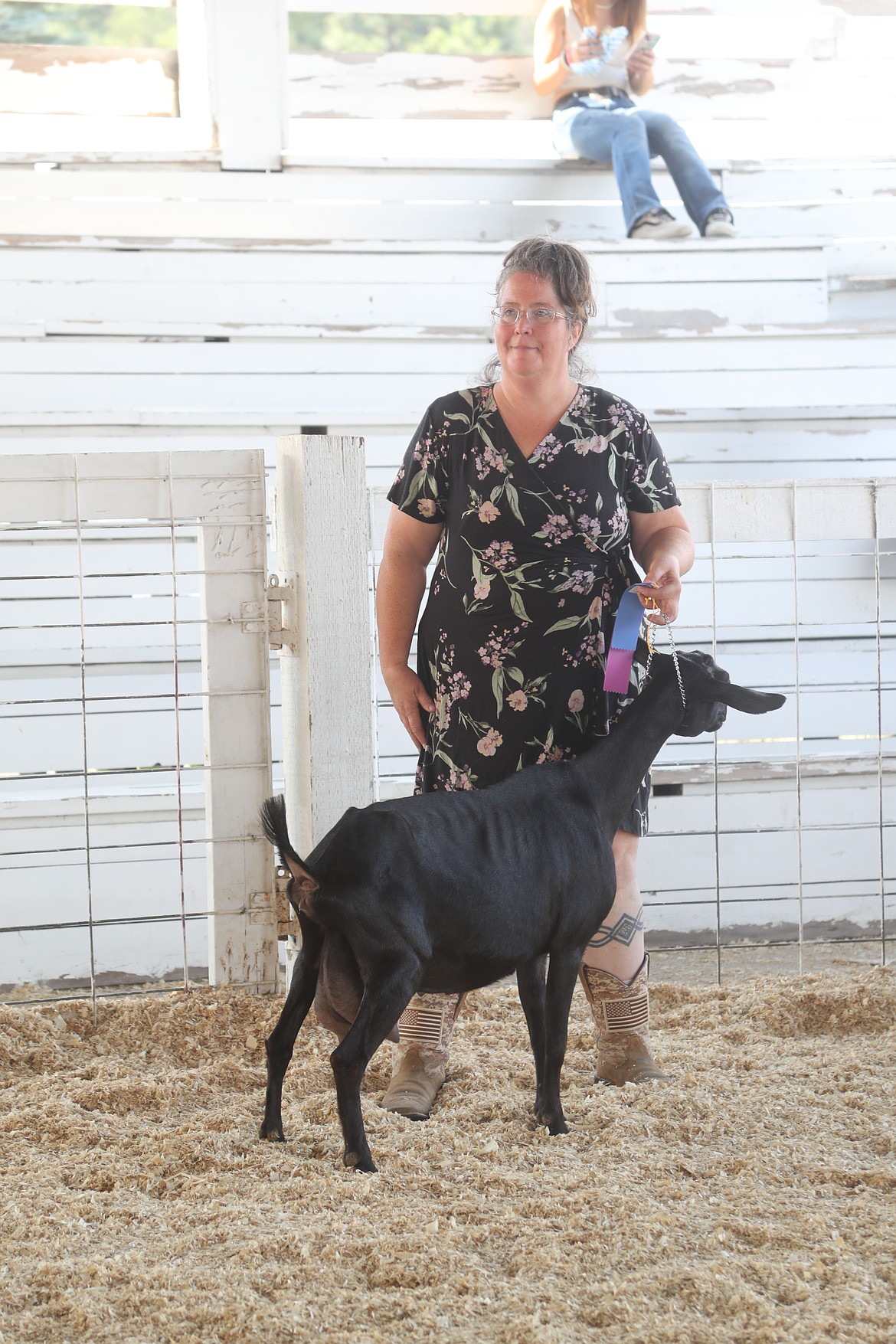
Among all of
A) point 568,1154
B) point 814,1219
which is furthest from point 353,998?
point 814,1219

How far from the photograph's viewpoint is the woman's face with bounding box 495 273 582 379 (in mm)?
2076

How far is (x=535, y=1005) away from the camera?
200cm

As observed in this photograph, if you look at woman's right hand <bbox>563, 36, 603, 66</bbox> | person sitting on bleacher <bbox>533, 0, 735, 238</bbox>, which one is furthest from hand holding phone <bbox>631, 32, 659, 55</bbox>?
woman's right hand <bbox>563, 36, 603, 66</bbox>

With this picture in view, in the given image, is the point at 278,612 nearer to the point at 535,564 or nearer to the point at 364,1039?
the point at 535,564

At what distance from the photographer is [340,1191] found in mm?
1709

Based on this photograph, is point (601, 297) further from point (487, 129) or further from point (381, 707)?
point (381, 707)

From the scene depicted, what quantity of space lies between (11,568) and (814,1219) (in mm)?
3231

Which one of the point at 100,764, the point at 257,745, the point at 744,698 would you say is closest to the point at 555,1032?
the point at 744,698

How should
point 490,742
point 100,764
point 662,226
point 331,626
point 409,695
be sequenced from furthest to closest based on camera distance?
Answer: point 662,226, point 100,764, point 331,626, point 409,695, point 490,742

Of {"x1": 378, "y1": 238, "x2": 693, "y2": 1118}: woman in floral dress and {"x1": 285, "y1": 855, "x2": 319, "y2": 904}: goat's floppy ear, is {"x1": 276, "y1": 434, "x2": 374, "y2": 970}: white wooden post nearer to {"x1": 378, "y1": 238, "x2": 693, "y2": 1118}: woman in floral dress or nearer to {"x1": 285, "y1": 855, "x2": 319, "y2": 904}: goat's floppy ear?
{"x1": 378, "y1": 238, "x2": 693, "y2": 1118}: woman in floral dress

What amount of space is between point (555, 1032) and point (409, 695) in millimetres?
689

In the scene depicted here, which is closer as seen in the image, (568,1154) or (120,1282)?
(120,1282)

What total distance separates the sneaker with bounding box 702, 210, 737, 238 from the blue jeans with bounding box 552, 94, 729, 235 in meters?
0.02

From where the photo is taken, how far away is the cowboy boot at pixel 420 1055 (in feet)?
6.88
